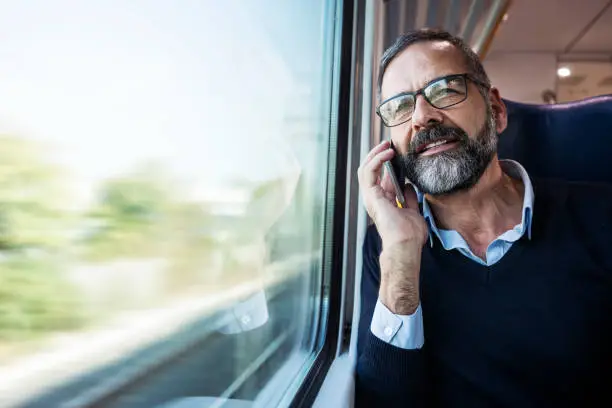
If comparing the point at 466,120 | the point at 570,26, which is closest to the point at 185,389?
the point at 466,120

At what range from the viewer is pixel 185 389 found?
2.61 ft

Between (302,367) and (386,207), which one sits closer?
(386,207)

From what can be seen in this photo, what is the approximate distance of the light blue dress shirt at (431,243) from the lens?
2.92 ft

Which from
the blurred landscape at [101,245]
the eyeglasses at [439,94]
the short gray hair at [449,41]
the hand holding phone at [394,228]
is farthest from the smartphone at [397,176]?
the blurred landscape at [101,245]

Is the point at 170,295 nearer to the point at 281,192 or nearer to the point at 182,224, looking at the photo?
the point at 182,224

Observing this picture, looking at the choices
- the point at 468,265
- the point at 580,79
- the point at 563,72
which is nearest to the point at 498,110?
the point at 468,265

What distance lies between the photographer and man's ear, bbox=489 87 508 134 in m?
1.12

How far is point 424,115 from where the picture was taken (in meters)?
0.99

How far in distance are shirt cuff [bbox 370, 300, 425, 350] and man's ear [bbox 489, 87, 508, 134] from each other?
1.87 ft

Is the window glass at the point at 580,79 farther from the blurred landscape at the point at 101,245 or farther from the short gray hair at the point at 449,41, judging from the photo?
the blurred landscape at the point at 101,245

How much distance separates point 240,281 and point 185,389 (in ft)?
0.81

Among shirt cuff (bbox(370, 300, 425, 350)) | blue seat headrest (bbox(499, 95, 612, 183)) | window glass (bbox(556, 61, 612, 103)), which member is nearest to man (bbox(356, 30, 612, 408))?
shirt cuff (bbox(370, 300, 425, 350))

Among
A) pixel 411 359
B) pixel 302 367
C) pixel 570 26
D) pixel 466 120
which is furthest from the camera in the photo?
pixel 570 26

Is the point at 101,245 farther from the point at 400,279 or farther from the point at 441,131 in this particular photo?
the point at 441,131
